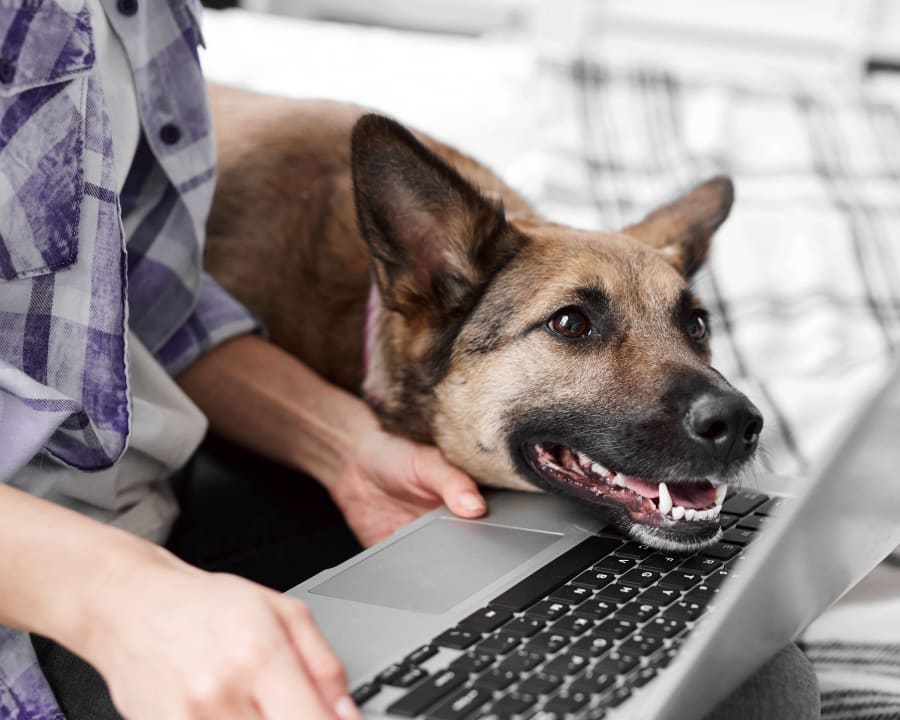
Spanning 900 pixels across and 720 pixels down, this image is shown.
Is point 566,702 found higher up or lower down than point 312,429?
higher up

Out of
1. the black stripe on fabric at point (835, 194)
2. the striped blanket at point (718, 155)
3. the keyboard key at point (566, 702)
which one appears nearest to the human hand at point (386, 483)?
the keyboard key at point (566, 702)

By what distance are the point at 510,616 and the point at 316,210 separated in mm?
1081

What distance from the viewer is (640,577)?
1.00 metres

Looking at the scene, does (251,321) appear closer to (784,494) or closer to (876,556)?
(784,494)

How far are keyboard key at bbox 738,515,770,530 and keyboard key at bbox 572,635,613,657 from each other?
14.2 inches

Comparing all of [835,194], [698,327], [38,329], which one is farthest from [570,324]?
[835,194]

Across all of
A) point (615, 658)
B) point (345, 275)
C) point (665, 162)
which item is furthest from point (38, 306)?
point (665, 162)

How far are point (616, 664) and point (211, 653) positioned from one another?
31 centimetres

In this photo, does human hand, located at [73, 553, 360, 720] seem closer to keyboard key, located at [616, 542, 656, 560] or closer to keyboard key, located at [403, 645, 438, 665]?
keyboard key, located at [403, 645, 438, 665]

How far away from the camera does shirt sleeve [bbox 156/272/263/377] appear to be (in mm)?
1486

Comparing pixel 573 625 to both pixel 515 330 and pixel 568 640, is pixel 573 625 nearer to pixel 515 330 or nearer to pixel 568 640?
pixel 568 640

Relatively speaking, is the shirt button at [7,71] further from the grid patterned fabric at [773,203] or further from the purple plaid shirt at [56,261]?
the grid patterned fabric at [773,203]

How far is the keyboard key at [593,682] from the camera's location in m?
0.75

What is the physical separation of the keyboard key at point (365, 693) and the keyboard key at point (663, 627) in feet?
0.76
